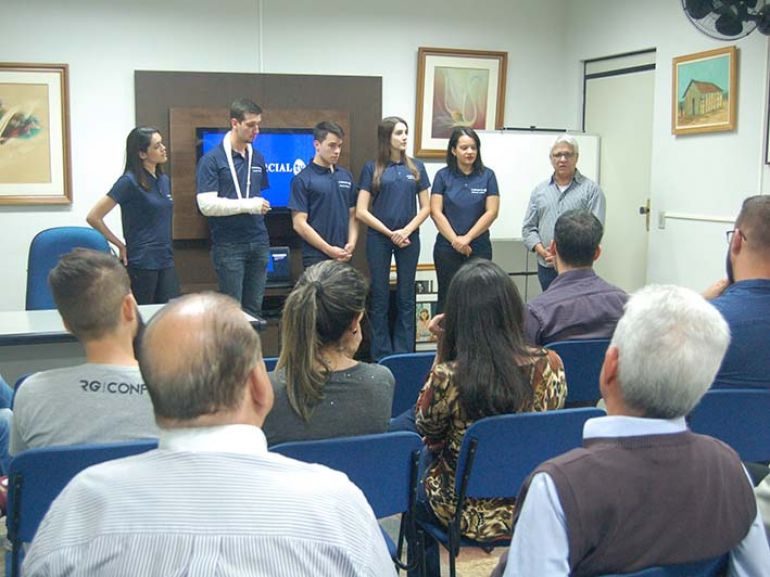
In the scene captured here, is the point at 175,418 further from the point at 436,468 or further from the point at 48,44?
the point at 48,44

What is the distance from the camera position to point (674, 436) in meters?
1.38

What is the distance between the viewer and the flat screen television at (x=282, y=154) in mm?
5961

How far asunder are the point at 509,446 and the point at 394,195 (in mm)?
3351

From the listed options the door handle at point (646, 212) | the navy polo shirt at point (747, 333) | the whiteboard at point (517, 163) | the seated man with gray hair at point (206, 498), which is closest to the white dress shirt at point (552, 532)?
the seated man with gray hair at point (206, 498)

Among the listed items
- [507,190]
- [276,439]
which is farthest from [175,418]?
[507,190]

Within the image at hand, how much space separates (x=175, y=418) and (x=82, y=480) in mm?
142

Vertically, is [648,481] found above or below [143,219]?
below

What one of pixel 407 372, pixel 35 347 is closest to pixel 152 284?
pixel 35 347

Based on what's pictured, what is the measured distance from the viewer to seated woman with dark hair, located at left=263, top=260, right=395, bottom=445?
2121 millimetres

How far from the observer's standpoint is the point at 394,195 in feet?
17.7

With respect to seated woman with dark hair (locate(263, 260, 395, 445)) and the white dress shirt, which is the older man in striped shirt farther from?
the white dress shirt

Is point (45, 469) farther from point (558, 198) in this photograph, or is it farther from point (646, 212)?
point (646, 212)

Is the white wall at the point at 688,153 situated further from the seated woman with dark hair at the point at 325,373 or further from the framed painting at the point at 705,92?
the seated woman with dark hair at the point at 325,373

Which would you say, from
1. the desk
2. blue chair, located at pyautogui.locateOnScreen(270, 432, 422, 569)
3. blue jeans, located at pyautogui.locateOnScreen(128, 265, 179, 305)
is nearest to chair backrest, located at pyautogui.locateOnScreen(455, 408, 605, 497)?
blue chair, located at pyautogui.locateOnScreen(270, 432, 422, 569)
